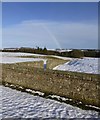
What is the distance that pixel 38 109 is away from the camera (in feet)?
21.2

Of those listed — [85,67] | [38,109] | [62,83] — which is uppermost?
[85,67]

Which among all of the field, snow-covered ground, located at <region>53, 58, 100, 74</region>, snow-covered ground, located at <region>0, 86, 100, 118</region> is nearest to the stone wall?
the field

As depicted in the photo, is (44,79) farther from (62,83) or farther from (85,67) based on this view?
(85,67)

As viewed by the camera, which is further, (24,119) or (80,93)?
(80,93)

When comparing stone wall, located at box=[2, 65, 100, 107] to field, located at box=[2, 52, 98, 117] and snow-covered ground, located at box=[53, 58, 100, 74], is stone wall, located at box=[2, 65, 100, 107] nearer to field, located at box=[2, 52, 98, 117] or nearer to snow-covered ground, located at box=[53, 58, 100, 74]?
field, located at box=[2, 52, 98, 117]

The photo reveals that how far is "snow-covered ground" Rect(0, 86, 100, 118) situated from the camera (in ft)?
19.4

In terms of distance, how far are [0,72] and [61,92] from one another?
4.88 meters

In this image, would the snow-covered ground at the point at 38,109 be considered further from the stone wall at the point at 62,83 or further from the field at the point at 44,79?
the field at the point at 44,79

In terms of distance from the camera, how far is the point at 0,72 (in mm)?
12086

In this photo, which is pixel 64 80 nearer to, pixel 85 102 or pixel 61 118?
pixel 85 102

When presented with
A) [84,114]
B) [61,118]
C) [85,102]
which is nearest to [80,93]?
[85,102]

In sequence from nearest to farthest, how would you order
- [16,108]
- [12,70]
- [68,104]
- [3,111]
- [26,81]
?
[3,111], [16,108], [68,104], [26,81], [12,70]

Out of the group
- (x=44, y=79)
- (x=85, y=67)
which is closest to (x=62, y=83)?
(x=44, y=79)

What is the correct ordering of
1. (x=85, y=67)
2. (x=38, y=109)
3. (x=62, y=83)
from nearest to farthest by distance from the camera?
(x=38, y=109) < (x=62, y=83) < (x=85, y=67)
